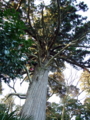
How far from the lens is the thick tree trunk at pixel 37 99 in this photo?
3.29 metres

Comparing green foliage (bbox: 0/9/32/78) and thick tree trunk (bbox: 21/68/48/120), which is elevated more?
green foliage (bbox: 0/9/32/78)

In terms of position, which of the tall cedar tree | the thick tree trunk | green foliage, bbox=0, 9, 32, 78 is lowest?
the thick tree trunk

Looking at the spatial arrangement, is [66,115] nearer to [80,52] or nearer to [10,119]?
[80,52]

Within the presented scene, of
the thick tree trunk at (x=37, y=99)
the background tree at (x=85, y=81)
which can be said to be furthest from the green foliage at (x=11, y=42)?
the background tree at (x=85, y=81)

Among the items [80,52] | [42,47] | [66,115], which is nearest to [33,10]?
[42,47]

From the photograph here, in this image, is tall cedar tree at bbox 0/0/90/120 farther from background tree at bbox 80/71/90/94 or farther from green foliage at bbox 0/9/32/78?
background tree at bbox 80/71/90/94

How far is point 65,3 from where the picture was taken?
5.93m

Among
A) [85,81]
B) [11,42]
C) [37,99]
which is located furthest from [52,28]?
[85,81]

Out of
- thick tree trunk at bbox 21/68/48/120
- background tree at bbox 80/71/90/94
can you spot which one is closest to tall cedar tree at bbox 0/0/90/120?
thick tree trunk at bbox 21/68/48/120

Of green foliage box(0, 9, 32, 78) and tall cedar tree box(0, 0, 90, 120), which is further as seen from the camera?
tall cedar tree box(0, 0, 90, 120)

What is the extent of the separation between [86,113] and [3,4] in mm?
11377

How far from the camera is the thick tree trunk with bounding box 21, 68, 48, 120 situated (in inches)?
130

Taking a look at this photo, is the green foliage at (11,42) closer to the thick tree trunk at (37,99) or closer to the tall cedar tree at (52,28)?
the thick tree trunk at (37,99)

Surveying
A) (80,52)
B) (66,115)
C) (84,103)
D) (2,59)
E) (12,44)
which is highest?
(80,52)
